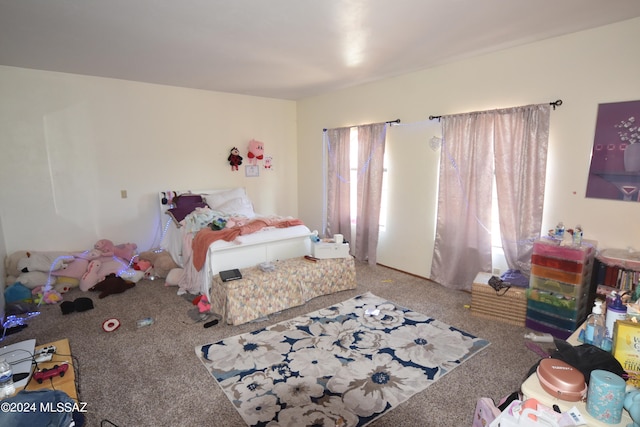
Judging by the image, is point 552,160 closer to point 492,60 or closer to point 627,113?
point 627,113

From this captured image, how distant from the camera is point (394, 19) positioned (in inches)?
96.3

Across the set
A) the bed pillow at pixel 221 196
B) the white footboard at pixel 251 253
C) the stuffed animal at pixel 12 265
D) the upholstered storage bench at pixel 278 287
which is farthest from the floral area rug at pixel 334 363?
the stuffed animal at pixel 12 265

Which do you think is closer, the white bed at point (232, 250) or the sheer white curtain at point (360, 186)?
the white bed at point (232, 250)

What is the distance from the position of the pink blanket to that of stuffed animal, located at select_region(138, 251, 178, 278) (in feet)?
2.58

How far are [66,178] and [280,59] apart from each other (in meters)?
3.11

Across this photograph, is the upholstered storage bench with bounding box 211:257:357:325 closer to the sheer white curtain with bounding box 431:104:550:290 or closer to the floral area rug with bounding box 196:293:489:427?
the floral area rug with bounding box 196:293:489:427

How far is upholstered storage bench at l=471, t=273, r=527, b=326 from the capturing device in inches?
115

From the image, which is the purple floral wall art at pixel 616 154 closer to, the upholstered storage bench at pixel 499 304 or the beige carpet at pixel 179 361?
the upholstered storage bench at pixel 499 304

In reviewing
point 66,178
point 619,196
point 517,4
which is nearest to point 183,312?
point 66,178

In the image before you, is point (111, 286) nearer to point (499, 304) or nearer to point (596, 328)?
point (499, 304)

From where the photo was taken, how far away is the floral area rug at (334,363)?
193 cm

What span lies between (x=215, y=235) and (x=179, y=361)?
1292mm

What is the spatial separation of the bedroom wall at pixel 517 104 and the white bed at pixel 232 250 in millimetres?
1460

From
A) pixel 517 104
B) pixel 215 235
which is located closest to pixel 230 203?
pixel 215 235
